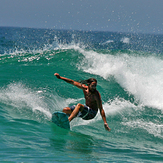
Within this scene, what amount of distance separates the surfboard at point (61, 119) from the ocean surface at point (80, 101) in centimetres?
17

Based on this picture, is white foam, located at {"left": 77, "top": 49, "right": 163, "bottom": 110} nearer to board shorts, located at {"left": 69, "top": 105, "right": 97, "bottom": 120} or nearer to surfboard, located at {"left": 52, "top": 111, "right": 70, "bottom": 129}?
board shorts, located at {"left": 69, "top": 105, "right": 97, "bottom": 120}

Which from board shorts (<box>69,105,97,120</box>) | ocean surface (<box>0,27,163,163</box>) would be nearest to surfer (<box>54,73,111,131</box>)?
board shorts (<box>69,105,97,120</box>)

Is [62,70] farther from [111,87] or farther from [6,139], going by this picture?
[6,139]

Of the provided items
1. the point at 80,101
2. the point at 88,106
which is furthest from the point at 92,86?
the point at 80,101

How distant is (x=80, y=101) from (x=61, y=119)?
4060 millimetres

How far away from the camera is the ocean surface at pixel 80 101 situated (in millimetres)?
5285

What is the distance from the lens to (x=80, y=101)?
10.8 meters

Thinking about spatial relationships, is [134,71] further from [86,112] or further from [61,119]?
[61,119]

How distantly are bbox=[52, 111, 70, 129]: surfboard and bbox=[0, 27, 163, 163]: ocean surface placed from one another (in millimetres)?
169

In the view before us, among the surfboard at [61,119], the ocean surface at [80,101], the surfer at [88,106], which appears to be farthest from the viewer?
the surfer at [88,106]

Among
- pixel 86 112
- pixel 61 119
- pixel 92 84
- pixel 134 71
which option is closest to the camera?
pixel 61 119

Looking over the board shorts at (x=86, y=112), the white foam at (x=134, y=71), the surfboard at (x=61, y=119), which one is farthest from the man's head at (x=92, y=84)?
the white foam at (x=134, y=71)

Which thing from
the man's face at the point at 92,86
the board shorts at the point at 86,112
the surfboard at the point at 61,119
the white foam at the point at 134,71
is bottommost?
the surfboard at the point at 61,119

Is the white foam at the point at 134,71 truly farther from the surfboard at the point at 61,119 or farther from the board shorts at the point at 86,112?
the surfboard at the point at 61,119
